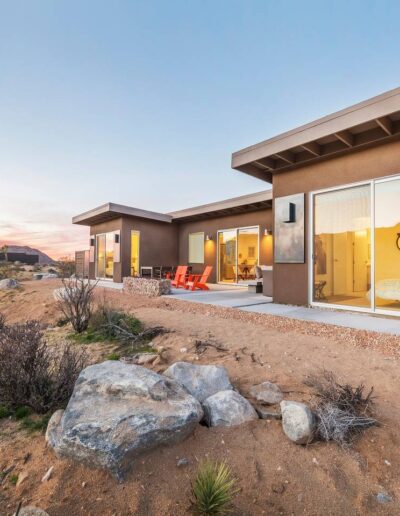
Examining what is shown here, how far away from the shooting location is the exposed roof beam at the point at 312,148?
223 inches

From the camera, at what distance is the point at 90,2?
7.93 metres

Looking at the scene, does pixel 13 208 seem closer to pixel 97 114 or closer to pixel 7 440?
pixel 97 114

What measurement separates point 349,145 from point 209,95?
24.9 ft

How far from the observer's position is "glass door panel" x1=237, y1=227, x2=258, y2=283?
1167 cm

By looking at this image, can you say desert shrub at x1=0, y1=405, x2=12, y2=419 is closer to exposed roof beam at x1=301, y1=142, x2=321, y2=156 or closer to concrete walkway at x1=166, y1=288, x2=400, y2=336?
concrete walkway at x1=166, y1=288, x2=400, y2=336

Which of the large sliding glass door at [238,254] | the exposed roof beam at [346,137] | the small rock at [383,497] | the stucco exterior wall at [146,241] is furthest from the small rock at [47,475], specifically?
the stucco exterior wall at [146,241]

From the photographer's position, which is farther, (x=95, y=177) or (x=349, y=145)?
(x=95, y=177)

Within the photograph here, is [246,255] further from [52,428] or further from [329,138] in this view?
[52,428]

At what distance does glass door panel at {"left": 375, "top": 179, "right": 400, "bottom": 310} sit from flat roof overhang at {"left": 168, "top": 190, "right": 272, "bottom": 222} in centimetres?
480

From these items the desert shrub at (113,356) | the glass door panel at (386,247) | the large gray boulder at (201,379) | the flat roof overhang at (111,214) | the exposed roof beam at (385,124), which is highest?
the exposed roof beam at (385,124)

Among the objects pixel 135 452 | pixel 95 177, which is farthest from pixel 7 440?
pixel 95 177

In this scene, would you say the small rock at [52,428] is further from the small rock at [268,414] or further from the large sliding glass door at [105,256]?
the large sliding glass door at [105,256]

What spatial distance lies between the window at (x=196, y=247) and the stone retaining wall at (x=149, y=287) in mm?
4825

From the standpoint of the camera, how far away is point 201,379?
2525 mm
